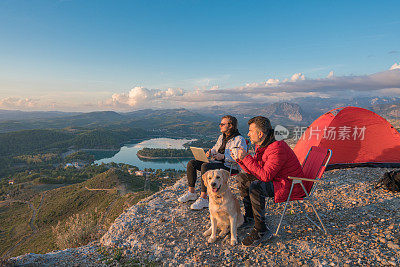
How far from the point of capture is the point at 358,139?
8875 millimetres

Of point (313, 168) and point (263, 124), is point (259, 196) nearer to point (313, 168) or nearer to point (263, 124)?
point (263, 124)

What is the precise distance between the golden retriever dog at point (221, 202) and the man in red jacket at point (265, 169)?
Result: 401 millimetres

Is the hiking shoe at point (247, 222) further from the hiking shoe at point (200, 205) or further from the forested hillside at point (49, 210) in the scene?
the forested hillside at point (49, 210)

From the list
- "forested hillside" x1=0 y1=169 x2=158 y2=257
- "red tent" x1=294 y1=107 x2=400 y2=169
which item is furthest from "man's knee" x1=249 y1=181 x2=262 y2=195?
"forested hillside" x1=0 y1=169 x2=158 y2=257

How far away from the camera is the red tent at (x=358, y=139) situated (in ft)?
28.6

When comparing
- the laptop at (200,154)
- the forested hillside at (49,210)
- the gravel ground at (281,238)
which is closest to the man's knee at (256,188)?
the gravel ground at (281,238)

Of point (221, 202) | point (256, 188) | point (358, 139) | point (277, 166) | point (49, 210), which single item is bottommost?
point (49, 210)

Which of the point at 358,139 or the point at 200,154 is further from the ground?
the point at 200,154

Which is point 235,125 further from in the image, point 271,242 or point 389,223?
point 389,223

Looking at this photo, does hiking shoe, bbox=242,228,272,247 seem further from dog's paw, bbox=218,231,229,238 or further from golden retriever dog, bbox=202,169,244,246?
dog's paw, bbox=218,231,229,238

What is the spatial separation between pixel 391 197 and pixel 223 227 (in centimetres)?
568

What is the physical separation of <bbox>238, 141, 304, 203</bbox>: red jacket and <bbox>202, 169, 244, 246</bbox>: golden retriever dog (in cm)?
60

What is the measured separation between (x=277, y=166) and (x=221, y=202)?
135 cm

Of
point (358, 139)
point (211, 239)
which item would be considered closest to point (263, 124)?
point (211, 239)
